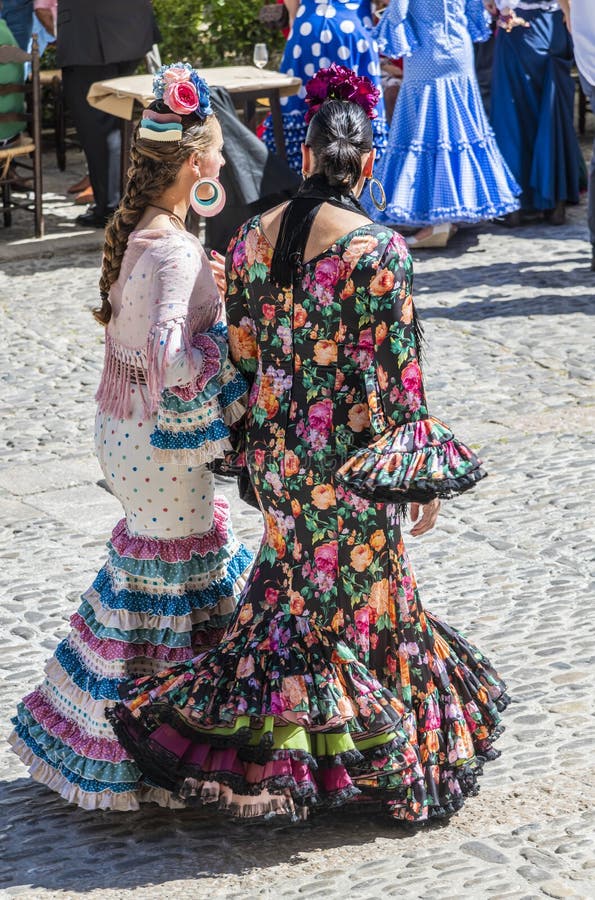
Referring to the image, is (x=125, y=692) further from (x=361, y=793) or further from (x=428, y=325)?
(x=428, y=325)

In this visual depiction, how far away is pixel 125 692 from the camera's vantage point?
358 centimetres

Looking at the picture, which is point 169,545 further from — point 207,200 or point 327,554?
point 207,200

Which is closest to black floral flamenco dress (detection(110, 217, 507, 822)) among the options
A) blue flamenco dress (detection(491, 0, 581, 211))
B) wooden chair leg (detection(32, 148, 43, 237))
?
wooden chair leg (detection(32, 148, 43, 237))

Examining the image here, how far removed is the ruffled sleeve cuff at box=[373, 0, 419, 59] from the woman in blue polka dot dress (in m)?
0.07

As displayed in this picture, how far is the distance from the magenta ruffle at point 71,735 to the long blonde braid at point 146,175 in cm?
109

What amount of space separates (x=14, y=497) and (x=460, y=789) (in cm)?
291

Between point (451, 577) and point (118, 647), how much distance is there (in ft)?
5.74

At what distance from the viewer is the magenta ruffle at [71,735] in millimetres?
3641

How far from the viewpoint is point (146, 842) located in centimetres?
358

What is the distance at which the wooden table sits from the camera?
8.76 meters

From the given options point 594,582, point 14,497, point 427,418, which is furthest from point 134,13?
point 427,418

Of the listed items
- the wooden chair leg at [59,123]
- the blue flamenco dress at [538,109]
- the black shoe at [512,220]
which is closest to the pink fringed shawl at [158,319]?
the blue flamenco dress at [538,109]

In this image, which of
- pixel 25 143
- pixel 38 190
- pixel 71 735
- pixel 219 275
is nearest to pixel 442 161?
pixel 38 190

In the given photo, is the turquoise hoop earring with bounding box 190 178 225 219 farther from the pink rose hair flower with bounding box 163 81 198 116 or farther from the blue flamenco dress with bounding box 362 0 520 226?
the blue flamenco dress with bounding box 362 0 520 226
